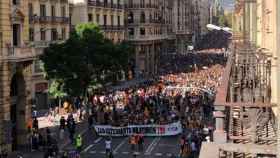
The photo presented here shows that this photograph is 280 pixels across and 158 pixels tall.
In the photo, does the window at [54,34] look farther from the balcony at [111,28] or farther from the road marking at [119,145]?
the road marking at [119,145]

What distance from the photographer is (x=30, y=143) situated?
35.1 meters

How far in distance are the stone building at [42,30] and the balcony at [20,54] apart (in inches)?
534

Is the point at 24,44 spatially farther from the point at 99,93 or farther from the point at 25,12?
the point at 99,93

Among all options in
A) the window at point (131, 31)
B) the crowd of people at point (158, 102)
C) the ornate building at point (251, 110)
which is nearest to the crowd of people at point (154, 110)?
the crowd of people at point (158, 102)

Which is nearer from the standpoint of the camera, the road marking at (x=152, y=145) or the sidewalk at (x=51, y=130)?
the sidewalk at (x=51, y=130)

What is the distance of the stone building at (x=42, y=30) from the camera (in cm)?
5128

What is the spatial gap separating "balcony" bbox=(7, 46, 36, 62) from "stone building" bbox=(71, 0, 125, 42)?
28.6 meters

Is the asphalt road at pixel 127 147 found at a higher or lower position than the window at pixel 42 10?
lower

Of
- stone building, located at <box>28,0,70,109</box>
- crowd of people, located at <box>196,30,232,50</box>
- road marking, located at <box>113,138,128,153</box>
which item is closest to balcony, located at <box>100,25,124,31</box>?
stone building, located at <box>28,0,70,109</box>

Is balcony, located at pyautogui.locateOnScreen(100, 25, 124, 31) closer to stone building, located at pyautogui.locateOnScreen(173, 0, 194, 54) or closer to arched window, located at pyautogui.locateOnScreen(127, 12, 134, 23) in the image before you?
arched window, located at pyautogui.locateOnScreen(127, 12, 134, 23)

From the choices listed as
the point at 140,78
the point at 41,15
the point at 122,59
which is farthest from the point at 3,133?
the point at 140,78

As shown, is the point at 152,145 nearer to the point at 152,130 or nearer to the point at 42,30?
the point at 152,130

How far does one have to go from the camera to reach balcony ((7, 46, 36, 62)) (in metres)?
33.2

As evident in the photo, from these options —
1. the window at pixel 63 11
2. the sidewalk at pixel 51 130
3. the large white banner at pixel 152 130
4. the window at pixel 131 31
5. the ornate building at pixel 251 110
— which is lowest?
the sidewalk at pixel 51 130
